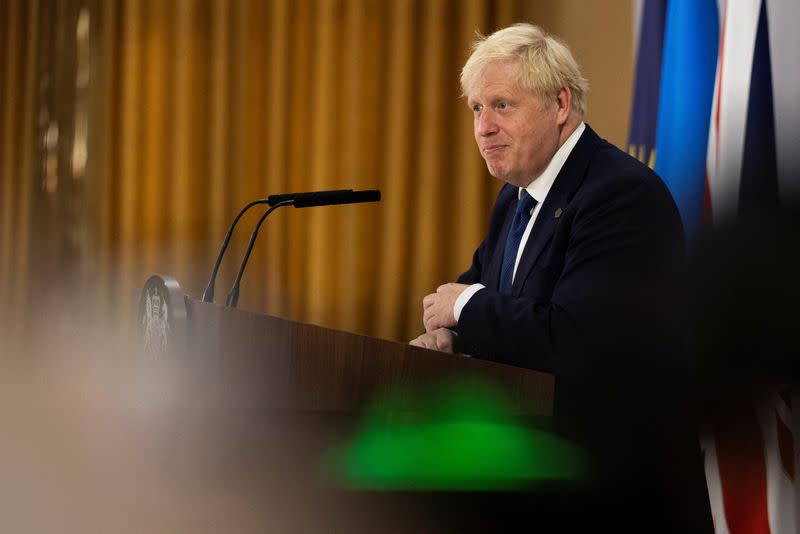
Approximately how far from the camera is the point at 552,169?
2.09 metres

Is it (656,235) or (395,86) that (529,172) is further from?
(395,86)

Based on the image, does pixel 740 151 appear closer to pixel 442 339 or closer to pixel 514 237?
pixel 514 237

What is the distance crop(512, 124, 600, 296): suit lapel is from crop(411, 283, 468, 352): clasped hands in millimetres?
163

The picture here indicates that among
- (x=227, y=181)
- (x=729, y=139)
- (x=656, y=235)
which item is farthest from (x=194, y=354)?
(x=227, y=181)

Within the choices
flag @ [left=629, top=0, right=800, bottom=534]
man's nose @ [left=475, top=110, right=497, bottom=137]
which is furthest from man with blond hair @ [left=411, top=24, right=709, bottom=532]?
flag @ [left=629, top=0, right=800, bottom=534]

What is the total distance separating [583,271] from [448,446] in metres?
0.95

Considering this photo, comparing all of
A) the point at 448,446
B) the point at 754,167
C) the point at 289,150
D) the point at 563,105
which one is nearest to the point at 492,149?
the point at 563,105

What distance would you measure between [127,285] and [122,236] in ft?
0.77

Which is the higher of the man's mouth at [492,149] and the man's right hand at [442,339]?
the man's mouth at [492,149]

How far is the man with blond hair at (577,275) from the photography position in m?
1.58

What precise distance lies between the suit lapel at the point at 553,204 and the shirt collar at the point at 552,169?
0.09 ft

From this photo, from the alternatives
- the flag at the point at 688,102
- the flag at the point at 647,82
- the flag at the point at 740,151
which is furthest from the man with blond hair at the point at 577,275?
the flag at the point at 647,82

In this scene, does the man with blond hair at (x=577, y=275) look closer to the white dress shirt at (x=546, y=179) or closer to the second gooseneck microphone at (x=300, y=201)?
the white dress shirt at (x=546, y=179)

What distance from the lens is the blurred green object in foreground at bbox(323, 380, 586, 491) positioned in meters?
0.86
